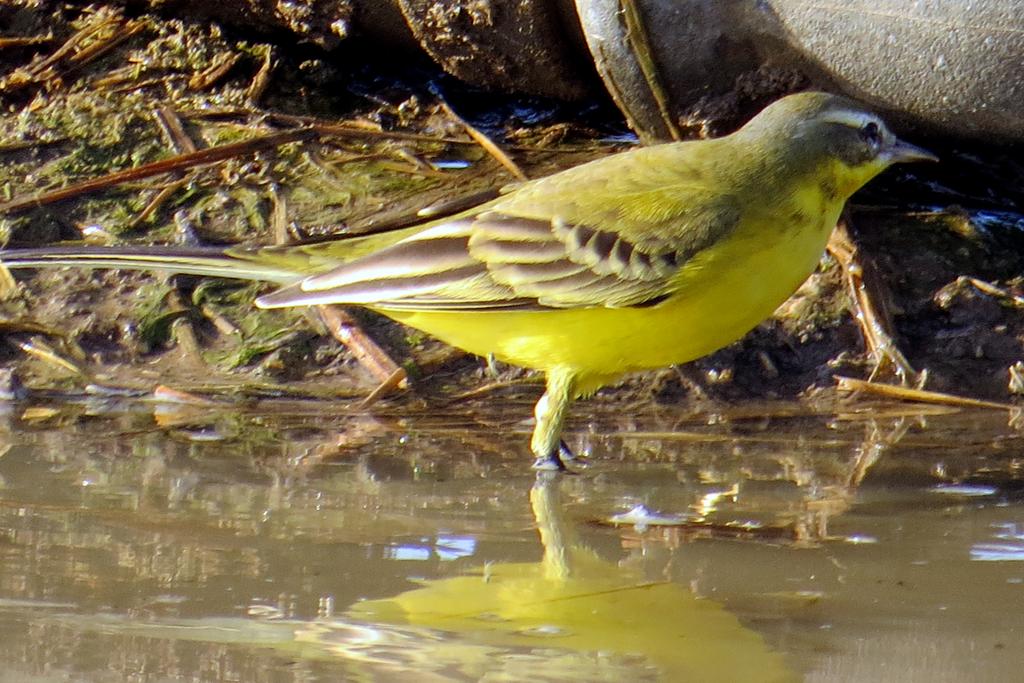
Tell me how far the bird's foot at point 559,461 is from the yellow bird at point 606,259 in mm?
10

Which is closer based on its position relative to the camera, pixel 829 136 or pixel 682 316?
pixel 682 316

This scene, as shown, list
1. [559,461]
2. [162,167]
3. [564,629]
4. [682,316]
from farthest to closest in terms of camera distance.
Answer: [162,167] → [682,316] → [559,461] → [564,629]

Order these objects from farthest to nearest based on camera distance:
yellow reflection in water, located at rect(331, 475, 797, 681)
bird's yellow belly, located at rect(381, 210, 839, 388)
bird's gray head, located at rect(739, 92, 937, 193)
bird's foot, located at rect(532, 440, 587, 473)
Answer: bird's gray head, located at rect(739, 92, 937, 193) → bird's yellow belly, located at rect(381, 210, 839, 388) → bird's foot, located at rect(532, 440, 587, 473) → yellow reflection in water, located at rect(331, 475, 797, 681)

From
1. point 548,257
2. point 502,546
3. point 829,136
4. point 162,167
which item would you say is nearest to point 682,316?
point 548,257

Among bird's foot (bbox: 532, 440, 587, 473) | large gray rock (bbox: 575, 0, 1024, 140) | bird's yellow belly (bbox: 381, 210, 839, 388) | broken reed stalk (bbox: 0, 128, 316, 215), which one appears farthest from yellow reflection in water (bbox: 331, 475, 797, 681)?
broken reed stalk (bbox: 0, 128, 316, 215)

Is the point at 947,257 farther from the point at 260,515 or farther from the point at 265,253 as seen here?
the point at 260,515

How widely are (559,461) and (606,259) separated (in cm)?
74

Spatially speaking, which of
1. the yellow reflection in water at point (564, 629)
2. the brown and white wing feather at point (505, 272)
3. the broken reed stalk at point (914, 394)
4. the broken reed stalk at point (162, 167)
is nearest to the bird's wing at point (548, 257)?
the brown and white wing feather at point (505, 272)

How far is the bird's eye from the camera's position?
5.76m

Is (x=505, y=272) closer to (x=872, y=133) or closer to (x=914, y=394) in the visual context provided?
(x=872, y=133)

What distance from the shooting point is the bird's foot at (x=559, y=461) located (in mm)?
5078

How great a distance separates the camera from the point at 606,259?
537 cm

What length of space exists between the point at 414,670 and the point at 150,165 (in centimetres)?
443

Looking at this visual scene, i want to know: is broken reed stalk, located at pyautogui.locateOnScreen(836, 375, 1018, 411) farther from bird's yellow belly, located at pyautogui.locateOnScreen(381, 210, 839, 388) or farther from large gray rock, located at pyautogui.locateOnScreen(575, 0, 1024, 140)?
large gray rock, located at pyautogui.locateOnScreen(575, 0, 1024, 140)
